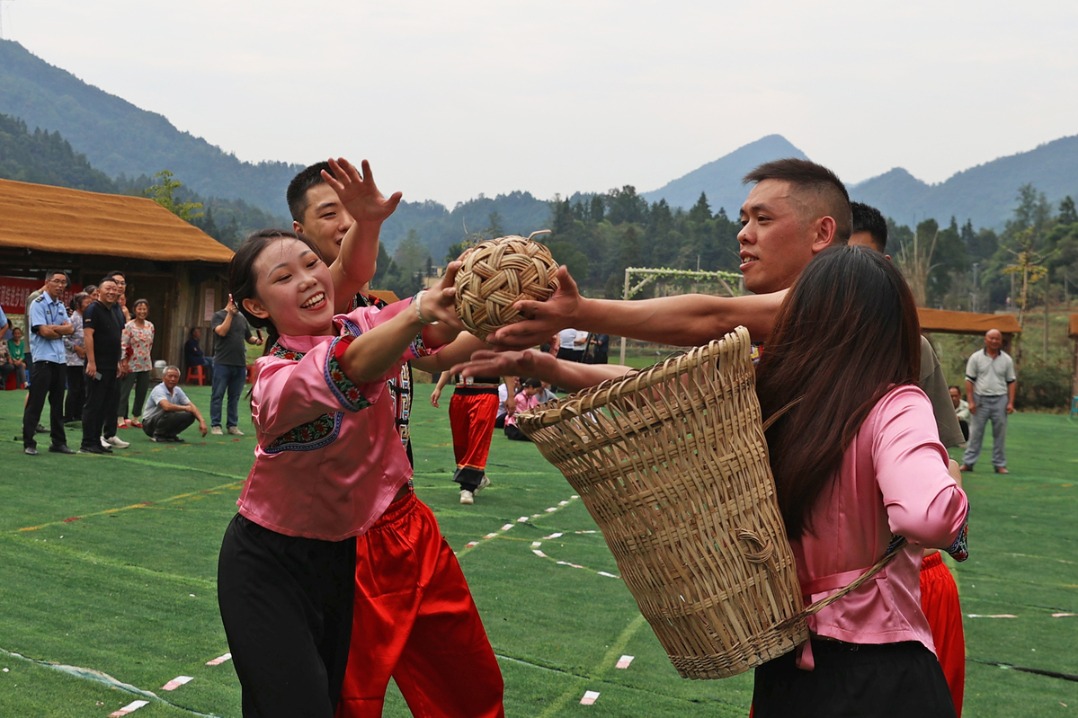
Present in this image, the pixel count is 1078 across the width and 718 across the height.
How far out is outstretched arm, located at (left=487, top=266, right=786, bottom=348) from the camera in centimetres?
233

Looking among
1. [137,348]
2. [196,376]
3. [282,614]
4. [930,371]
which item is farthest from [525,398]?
[282,614]

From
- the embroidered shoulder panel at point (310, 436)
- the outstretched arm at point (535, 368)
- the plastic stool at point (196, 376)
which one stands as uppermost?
the outstretched arm at point (535, 368)

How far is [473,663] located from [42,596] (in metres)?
3.16

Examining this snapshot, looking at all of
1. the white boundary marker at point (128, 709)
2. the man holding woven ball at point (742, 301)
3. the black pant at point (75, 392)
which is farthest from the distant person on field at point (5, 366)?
the man holding woven ball at point (742, 301)

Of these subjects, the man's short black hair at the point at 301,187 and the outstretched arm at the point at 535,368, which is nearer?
the outstretched arm at the point at 535,368

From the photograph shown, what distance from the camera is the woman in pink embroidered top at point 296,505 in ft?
8.92

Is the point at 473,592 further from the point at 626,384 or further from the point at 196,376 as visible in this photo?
the point at 196,376

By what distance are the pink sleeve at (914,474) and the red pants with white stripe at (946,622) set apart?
4.85ft

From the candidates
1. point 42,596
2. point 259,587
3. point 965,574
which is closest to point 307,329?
point 259,587

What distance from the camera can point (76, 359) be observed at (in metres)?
11.6

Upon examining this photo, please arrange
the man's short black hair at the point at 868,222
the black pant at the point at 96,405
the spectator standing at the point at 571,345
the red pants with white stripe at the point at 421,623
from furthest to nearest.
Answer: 1. the spectator standing at the point at 571,345
2. the black pant at the point at 96,405
3. the man's short black hair at the point at 868,222
4. the red pants with white stripe at the point at 421,623

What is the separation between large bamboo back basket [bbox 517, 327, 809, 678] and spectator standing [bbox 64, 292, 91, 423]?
9.89m

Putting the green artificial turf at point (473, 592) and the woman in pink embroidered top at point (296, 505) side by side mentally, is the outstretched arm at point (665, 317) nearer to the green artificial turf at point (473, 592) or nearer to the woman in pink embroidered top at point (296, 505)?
the woman in pink embroidered top at point (296, 505)

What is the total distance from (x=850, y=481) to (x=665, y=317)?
1.86ft
